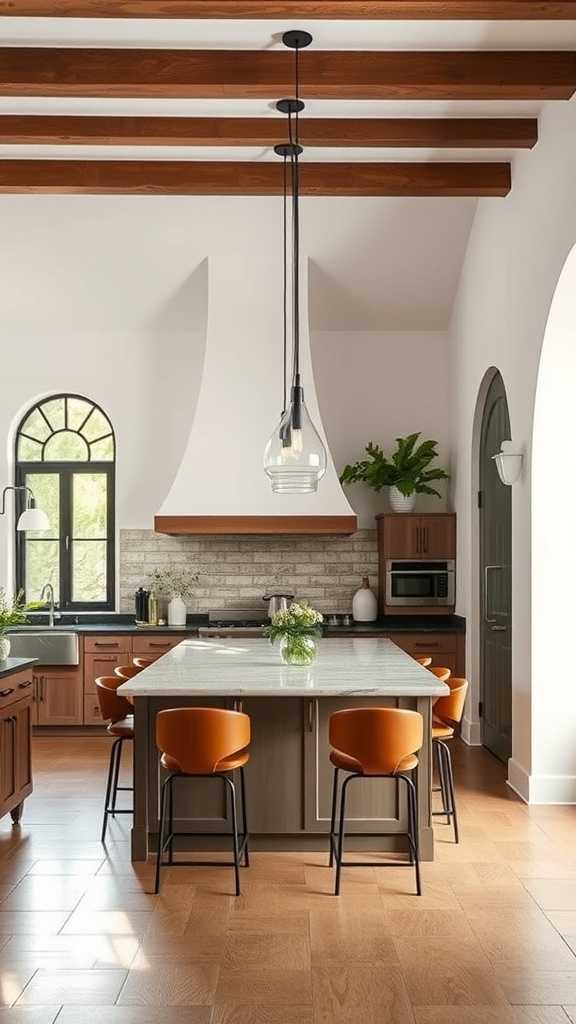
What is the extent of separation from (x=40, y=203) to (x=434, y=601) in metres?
4.46

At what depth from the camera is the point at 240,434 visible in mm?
8516

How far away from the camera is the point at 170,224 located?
328 inches

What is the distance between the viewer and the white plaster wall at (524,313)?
5.81 metres

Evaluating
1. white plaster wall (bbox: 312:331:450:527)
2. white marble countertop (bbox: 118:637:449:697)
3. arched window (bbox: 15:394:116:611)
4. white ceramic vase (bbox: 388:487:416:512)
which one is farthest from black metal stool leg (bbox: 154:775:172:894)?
white plaster wall (bbox: 312:331:450:527)

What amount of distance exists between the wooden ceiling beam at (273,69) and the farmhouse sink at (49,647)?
4.51m

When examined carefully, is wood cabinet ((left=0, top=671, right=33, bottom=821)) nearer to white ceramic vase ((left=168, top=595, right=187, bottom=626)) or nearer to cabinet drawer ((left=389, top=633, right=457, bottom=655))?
white ceramic vase ((left=168, top=595, right=187, bottom=626))

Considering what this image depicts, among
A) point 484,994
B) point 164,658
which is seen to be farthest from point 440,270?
point 484,994

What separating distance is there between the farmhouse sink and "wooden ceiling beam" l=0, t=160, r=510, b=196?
11.4 feet

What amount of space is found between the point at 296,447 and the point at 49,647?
406cm

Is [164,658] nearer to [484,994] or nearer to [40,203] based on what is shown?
[484,994]

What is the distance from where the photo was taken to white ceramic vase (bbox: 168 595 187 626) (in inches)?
354

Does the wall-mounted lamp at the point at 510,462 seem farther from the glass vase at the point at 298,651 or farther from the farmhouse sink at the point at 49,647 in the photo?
the farmhouse sink at the point at 49,647

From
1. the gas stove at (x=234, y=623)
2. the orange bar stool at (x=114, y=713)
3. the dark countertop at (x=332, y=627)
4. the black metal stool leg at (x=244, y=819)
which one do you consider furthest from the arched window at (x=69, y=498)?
the black metal stool leg at (x=244, y=819)

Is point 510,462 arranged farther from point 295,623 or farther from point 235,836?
point 235,836
